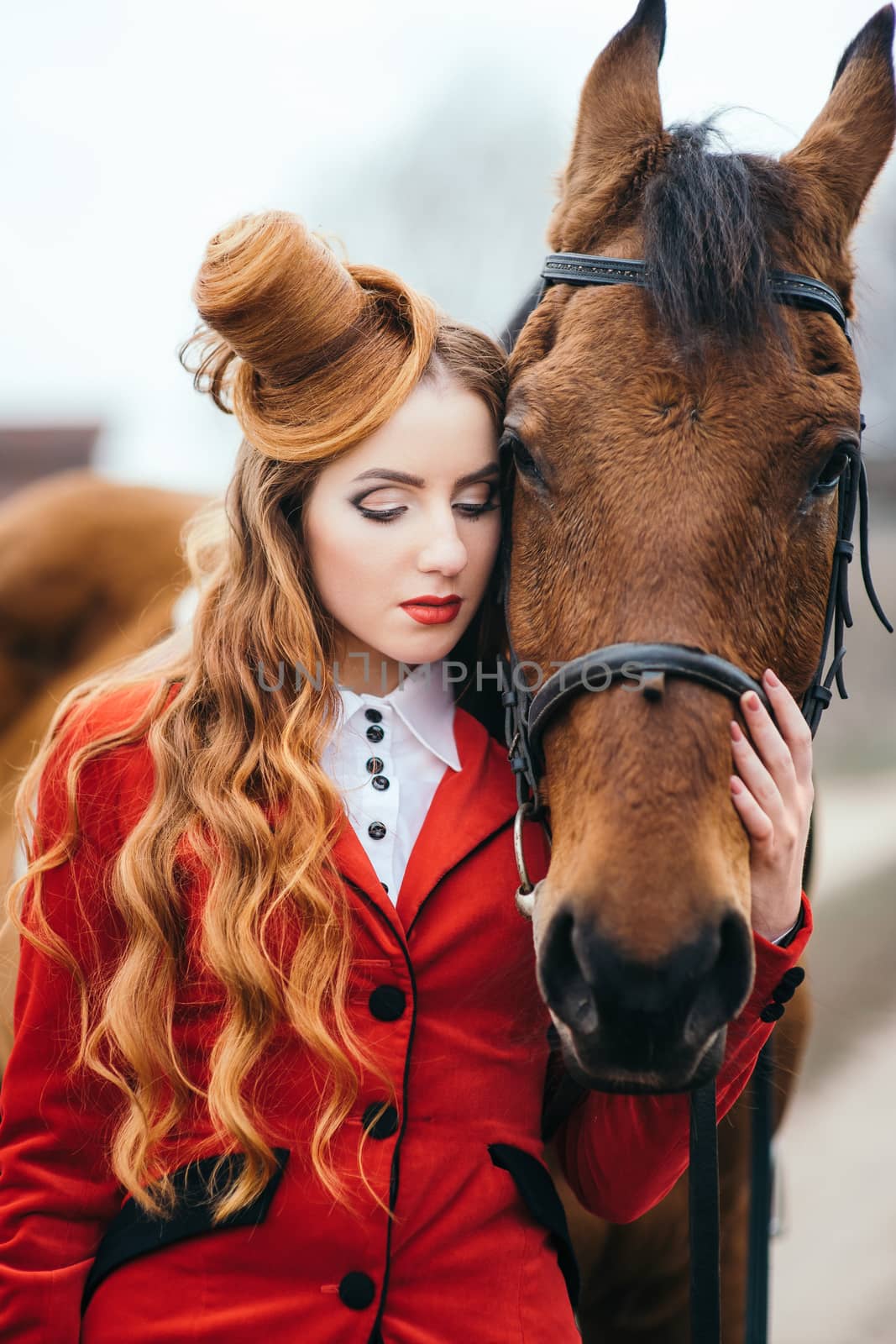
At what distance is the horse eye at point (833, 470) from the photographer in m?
1.37

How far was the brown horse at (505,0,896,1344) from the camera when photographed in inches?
44.8

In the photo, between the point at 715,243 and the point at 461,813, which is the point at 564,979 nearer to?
the point at 461,813

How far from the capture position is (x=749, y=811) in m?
1.25

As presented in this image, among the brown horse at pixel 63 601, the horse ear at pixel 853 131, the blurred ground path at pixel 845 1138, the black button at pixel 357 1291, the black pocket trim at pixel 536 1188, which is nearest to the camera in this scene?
the black button at pixel 357 1291

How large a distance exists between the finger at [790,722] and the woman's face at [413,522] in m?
0.45

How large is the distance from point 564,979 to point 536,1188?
1.45ft

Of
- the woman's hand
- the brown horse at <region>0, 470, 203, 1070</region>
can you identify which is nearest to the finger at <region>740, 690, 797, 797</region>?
the woman's hand

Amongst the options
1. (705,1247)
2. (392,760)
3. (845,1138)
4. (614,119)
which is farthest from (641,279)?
(845,1138)

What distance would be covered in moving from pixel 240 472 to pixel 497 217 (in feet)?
43.0

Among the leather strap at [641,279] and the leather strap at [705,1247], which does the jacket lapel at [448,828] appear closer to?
the leather strap at [705,1247]

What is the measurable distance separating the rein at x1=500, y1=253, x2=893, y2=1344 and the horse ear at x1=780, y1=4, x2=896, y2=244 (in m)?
0.19

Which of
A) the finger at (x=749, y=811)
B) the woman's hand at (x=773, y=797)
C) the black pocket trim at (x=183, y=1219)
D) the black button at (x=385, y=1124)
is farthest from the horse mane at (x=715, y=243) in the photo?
the black pocket trim at (x=183, y=1219)

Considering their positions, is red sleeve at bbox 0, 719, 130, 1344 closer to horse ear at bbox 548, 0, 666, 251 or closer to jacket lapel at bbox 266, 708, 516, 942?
jacket lapel at bbox 266, 708, 516, 942

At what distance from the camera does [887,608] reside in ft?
38.6
